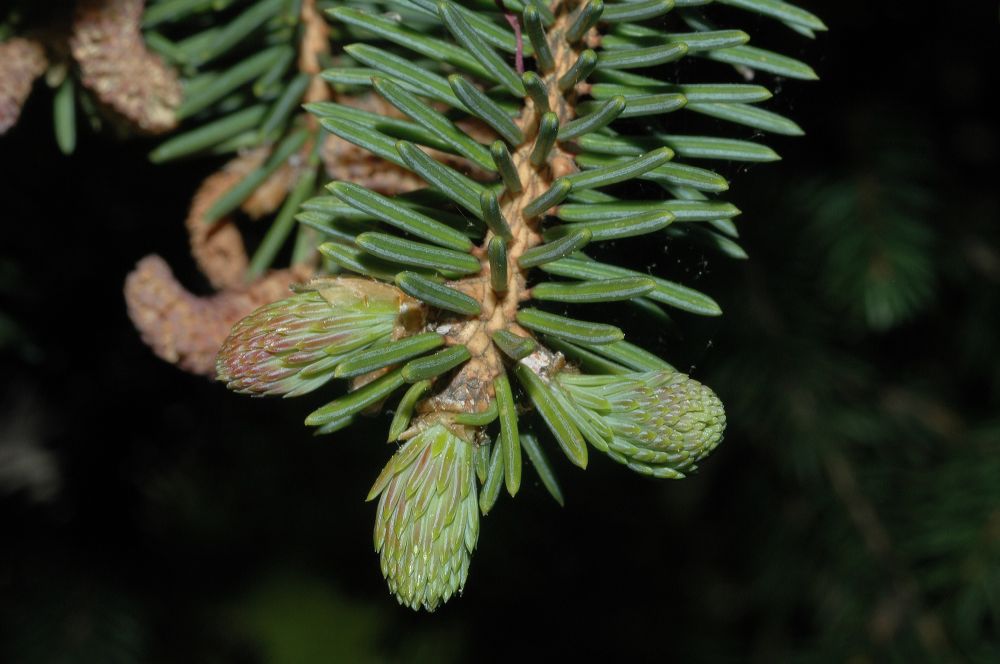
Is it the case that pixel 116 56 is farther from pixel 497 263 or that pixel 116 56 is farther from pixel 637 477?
pixel 637 477

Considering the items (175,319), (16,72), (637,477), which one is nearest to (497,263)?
(175,319)

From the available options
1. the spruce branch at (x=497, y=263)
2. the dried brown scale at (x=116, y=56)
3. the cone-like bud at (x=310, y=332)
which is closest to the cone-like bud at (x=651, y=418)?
the spruce branch at (x=497, y=263)

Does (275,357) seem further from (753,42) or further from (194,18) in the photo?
(753,42)

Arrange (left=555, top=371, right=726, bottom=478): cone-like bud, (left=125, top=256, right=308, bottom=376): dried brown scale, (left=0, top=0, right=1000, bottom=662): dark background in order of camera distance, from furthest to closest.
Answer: (left=0, top=0, right=1000, bottom=662): dark background < (left=125, top=256, right=308, bottom=376): dried brown scale < (left=555, top=371, right=726, bottom=478): cone-like bud

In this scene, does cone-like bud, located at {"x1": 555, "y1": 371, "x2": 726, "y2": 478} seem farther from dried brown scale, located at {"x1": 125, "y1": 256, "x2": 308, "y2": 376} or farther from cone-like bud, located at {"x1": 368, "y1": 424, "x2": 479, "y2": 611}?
dried brown scale, located at {"x1": 125, "y1": 256, "x2": 308, "y2": 376}

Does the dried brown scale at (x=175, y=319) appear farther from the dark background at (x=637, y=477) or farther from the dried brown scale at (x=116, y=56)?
the dark background at (x=637, y=477)

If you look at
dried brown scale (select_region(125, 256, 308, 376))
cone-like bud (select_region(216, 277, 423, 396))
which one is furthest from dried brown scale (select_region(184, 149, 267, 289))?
cone-like bud (select_region(216, 277, 423, 396))

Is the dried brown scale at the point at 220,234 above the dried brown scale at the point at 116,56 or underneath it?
underneath
